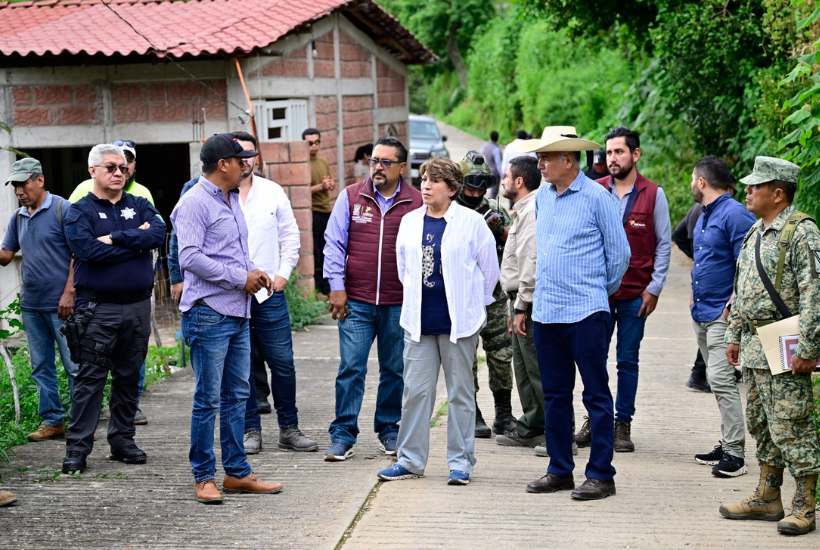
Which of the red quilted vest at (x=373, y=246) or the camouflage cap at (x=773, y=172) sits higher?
the camouflage cap at (x=773, y=172)

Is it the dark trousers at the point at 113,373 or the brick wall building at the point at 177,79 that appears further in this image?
the brick wall building at the point at 177,79

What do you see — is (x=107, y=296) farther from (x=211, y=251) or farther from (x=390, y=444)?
(x=390, y=444)

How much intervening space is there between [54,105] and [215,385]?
26.3 feet

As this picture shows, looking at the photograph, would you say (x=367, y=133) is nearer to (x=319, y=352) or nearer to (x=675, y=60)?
(x=675, y=60)

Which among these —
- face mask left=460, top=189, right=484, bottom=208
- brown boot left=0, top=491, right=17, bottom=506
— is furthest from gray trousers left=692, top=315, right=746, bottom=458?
brown boot left=0, top=491, right=17, bottom=506

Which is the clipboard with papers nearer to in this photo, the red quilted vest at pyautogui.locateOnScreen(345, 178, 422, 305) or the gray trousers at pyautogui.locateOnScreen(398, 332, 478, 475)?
the gray trousers at pyautogui.locateOnScreen(398, 332, 478, 475)

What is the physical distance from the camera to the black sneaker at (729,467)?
5949mm

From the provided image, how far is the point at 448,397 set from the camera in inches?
228

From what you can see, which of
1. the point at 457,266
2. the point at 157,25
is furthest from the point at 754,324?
the point at 157,25

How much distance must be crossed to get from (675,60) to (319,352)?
654cm

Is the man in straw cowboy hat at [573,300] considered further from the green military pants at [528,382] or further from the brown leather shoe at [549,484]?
the green military pants at [528,382]

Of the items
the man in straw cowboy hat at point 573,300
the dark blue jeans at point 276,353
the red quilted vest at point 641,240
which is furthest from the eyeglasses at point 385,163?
the red quilted vest at point 641,240

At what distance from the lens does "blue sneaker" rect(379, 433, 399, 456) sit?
252 inches

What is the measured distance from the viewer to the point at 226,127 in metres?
12.0
